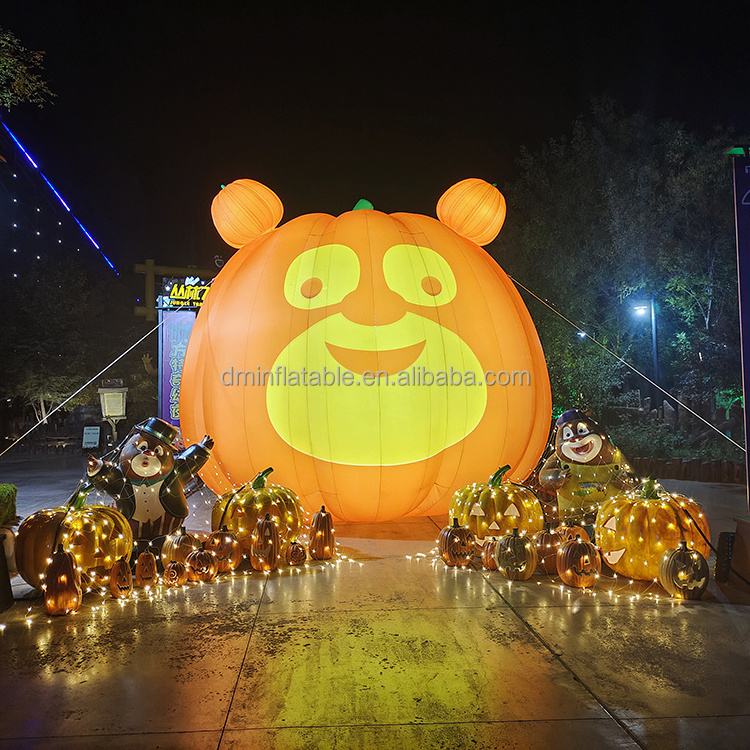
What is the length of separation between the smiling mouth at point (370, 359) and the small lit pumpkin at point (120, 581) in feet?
8.91

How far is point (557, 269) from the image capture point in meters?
13.1

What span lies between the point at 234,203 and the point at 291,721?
5.66 meters

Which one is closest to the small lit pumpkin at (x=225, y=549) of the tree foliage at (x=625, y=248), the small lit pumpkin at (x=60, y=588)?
the small lit pumpkin at (x=60, y=588)

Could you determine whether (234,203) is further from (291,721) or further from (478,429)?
(291,721)

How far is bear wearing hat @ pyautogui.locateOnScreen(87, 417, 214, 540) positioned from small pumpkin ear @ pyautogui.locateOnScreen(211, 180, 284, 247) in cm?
266

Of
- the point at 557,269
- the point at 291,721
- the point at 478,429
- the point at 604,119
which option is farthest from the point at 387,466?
the point at 604,119

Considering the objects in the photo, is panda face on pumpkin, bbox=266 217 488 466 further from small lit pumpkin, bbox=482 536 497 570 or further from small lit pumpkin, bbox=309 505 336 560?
small lit pumpkin, bbox=482 536 497 570

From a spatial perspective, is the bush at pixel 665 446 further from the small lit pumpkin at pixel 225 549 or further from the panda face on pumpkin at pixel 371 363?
the small lit pumpkin at pixel 225 549

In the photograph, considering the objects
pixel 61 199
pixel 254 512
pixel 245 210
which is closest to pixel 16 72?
pixel 245 210

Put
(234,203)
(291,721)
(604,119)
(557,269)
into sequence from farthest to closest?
(557,269), (604,119), (234,203), (291,721)

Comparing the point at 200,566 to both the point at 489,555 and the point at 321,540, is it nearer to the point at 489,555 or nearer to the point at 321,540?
the point at 321,540

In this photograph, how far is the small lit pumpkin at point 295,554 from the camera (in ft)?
16.2

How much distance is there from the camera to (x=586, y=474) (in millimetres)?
5680

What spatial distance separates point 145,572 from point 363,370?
2.70 meters
